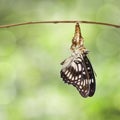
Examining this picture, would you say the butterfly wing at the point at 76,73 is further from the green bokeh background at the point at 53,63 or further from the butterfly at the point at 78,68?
the green bokeh background at the point at 53,63

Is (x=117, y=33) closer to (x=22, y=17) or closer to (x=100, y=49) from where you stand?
(x=100, y=49)

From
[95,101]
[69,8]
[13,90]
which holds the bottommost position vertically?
[95,101]

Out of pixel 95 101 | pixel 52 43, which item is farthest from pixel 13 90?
pixel 95 101

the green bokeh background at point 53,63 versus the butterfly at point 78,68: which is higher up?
the green bokeh background at point 53,63

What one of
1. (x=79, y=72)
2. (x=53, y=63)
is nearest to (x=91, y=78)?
(x=79, y=72)

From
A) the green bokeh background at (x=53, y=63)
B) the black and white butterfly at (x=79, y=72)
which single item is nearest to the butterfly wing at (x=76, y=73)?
the black and white butterfly at (x=79, y=72)

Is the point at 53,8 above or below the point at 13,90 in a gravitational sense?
above
